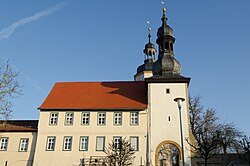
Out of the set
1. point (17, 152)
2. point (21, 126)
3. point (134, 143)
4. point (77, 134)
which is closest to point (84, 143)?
point (77, 134)

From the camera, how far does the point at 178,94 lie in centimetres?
2739

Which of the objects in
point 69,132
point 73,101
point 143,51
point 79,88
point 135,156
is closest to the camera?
point 135,156

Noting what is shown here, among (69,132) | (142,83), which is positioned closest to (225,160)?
(142,83)

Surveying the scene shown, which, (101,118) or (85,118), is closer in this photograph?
(101,118)

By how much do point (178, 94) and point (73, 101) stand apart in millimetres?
11194

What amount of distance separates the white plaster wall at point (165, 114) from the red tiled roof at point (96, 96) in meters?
1.41

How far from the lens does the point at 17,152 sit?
26953mm

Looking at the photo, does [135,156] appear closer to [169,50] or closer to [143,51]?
[169,50]

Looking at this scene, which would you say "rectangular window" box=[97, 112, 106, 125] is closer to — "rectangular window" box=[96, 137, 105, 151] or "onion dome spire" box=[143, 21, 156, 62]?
"rectangular window" box=[96, 137, 105, 151]

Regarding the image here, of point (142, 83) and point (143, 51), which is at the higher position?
point (143, 51)

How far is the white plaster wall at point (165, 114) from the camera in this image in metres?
25.5

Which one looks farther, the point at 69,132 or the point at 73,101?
the point at 73,101

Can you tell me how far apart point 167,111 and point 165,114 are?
1.23 ft

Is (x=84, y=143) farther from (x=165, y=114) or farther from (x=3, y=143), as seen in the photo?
(x=3, y=143)
